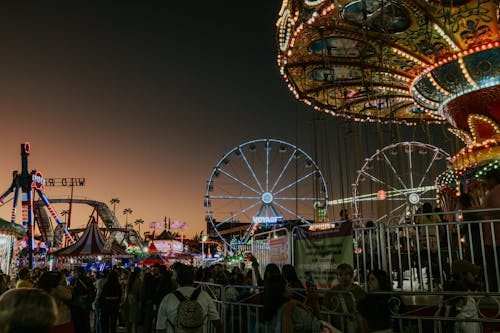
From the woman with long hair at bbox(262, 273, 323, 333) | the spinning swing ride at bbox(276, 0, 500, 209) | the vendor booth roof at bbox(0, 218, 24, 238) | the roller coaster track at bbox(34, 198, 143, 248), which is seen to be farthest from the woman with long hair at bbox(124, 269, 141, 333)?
the roller coaster track at bbox(34, 198, 143, 248)

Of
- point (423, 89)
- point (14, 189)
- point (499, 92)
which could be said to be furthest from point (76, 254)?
point (14, 189)

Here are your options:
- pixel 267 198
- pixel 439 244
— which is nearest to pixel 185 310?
pixel 439 244

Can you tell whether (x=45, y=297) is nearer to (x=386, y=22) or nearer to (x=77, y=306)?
(x=77, y=306)

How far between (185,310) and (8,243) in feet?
58.3

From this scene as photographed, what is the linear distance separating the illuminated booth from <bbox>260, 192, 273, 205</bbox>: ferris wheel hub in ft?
51.1

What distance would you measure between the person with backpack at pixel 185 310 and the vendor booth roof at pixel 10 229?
14.9m

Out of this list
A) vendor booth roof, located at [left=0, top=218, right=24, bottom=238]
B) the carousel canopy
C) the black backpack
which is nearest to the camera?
the black backpack

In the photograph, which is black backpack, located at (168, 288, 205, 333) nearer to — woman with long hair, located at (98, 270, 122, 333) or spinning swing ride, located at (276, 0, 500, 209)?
woman with long hair, located at (98, 270, 122, 333)

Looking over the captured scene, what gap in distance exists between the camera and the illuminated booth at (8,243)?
18.1m

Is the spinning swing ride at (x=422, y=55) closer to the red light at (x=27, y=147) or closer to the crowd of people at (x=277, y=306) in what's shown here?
the crowd of people at (x=277, y=306)

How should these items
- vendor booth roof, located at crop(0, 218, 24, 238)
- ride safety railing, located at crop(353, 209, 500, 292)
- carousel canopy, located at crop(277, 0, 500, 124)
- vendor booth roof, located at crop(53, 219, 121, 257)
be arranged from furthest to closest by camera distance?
vendor booth roof, located at crop(53, 219, 121, 257)
vendor booth roof, located at crop(0, 218, 24, 238)
carousel canopy, located at crop(277, 0, 500, 124)
ride safety railing, located at crop(353, 209, 500, 292)

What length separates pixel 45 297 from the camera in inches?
91.4

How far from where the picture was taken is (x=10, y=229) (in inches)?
704

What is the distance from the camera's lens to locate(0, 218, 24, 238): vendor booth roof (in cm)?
1751
